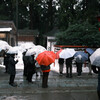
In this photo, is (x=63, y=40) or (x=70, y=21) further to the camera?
(x=70, y=21)

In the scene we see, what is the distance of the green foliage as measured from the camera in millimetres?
16516

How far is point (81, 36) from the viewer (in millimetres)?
17062

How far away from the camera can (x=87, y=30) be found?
1686cm

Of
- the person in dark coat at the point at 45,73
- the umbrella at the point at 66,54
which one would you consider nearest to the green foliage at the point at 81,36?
the umbrella at the point at 66,54

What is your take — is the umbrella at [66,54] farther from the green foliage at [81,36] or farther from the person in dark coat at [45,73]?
the green foliage at [81,36]

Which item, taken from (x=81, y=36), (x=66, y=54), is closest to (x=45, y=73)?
(x=66, y=54)

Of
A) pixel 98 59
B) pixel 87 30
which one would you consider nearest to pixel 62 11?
pixel 87 30

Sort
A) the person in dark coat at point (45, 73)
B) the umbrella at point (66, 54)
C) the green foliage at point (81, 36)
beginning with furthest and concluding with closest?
1. the green foliage at point (81, 36)
2. the umbrella at point (66, 54)
3. the person in dark coat at point (45, 73)

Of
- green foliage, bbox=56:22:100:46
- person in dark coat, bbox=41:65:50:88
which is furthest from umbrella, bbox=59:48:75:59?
green foliage, bbox=56:22:100:46

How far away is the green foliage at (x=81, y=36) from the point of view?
54.2 ft

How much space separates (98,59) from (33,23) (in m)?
37.9

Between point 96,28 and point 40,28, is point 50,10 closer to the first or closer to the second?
point 40,28

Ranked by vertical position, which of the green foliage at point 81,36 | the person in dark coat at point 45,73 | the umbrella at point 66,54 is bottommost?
Result: the person in dark coat at point 45,73

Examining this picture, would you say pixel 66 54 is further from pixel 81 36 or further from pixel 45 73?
pixel 81 36
